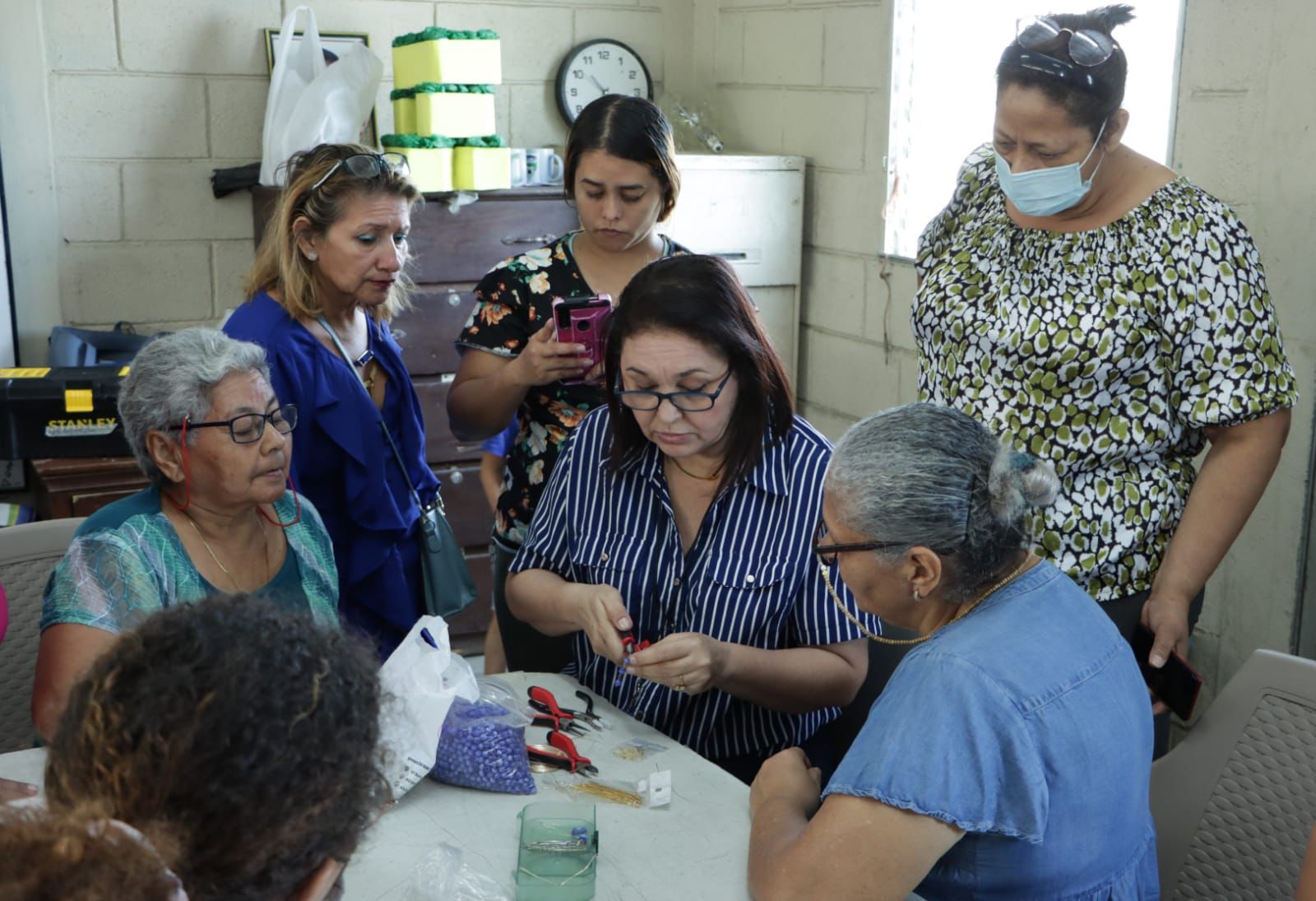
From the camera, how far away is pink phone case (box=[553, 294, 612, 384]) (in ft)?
7.68

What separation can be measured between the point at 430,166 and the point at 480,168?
0.15 m

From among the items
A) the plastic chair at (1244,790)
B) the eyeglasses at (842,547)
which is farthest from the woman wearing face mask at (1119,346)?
the eyeglasses at (842,547)

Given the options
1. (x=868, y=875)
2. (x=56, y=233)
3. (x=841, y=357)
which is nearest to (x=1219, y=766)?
(x=868, y=875)

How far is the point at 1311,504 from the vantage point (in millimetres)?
2604

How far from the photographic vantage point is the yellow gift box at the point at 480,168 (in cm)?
369

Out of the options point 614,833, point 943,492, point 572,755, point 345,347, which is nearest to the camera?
point 943,492

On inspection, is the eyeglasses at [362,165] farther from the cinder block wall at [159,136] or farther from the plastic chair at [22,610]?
the cinder block wall at [159,136]

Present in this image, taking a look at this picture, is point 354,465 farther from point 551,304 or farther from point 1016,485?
point 1016,485

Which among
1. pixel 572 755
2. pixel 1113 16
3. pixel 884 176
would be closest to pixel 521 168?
pixel 884 176

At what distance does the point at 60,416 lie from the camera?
3.22m

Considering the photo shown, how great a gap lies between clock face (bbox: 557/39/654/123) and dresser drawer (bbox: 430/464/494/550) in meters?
1.33

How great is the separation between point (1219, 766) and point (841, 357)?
7.83 feet

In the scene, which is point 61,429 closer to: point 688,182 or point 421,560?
point 421,560

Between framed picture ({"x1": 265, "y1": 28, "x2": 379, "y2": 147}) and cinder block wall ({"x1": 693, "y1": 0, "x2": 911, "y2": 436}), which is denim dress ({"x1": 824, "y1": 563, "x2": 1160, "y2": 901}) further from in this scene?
framed picture ({"x1": 265, "y1": 28, "x2": 379, "y2": 147})
